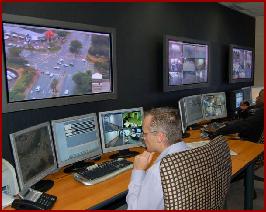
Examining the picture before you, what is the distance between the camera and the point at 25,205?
187 centimetres

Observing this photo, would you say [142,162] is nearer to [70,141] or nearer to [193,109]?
[70,141]

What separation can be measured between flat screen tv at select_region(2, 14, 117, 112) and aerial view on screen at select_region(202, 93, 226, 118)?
64.4 inches

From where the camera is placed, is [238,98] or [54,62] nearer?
[54,62]

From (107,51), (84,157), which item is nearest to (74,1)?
(107,51)

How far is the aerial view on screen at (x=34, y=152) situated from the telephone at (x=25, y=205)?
5.8 inches

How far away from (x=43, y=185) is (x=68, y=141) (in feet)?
1.21

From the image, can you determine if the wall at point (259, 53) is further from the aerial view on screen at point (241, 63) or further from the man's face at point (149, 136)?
the man's face at point (149, 136)

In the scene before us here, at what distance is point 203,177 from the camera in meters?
1.57

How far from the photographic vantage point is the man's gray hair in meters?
1.80

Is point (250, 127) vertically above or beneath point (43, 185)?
above

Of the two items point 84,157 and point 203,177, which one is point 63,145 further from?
point 203,177

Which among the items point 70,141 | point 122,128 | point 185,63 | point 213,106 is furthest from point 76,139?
point 213,106

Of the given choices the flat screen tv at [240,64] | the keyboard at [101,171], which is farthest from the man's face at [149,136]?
the flat screen tv at [240,64]

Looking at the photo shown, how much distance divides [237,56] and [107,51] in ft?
10.6
